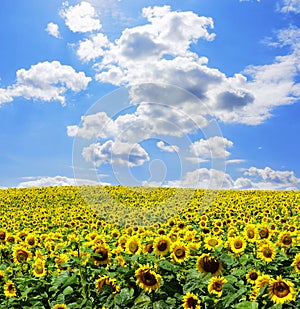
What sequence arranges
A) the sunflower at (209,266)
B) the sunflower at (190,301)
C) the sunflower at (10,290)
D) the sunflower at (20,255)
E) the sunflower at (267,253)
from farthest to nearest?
the sunflower at (20,255) → the sunflower at (267,253) → the sunflower at (10,290) → the sunflower at (209,266) → the sunflower at (190,301)

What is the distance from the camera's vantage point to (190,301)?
14.6 ft

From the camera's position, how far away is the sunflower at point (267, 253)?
18.3ft

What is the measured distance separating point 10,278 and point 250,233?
3561 mm

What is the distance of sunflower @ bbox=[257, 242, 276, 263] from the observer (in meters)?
5.57

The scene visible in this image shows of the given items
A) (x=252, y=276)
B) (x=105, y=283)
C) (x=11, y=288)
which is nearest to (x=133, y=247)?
(x=105, y=283)

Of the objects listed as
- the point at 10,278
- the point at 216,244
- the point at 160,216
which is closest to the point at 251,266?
the point at 216,244

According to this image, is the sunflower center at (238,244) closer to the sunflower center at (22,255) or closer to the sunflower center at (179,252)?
the sunflower center at (179,252)

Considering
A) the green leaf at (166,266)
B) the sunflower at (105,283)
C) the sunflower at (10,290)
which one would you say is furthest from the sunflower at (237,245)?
the sunflower at (10,290)

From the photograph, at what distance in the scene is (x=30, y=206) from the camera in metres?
26.0

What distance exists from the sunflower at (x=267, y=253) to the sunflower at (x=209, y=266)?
887mm

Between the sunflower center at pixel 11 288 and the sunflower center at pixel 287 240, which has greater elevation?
the sunflower center at pixel 287 240

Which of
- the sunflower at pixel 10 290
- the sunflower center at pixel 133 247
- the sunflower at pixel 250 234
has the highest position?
the sunflower at pixel 250 234

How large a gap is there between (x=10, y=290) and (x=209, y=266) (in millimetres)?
2442

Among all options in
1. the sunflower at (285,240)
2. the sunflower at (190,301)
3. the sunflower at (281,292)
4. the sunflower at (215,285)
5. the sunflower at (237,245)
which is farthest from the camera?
the sunflower at (285,240)
